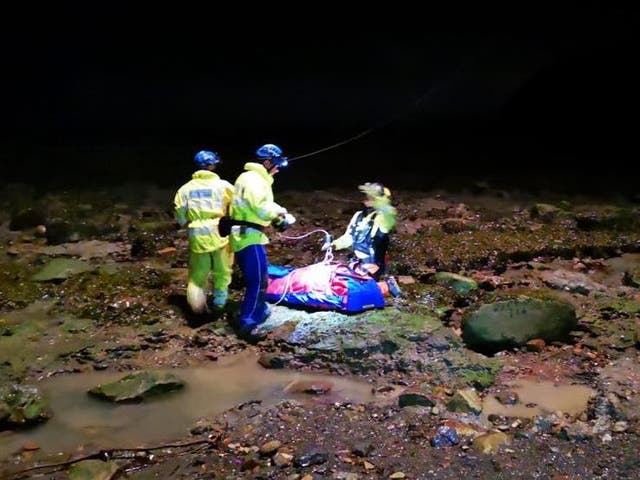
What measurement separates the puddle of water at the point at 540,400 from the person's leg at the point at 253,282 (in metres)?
2.50

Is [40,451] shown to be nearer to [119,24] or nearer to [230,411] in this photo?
[230,411]

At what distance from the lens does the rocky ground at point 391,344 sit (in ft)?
16.1

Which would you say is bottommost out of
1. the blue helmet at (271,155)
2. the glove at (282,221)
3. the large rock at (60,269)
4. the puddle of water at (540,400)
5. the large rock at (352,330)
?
the puddle of water at (540,400)

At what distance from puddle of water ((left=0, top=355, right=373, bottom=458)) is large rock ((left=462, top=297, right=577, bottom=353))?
55.9 inches

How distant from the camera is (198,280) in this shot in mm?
6863

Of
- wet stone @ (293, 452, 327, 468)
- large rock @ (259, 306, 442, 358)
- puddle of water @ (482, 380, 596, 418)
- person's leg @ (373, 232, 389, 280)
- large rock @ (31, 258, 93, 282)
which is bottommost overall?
wet stone @ (293, 452, 327, 468)

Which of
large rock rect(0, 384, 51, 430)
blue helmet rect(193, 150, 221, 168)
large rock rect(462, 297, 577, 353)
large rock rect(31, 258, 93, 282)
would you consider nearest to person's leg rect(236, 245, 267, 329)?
blue helmet rect(193, 150, 221, 168)

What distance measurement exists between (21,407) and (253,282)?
2456mm

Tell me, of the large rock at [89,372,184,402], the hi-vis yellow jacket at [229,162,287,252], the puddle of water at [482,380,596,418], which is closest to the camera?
the puddle of water at [482,380,596,418]

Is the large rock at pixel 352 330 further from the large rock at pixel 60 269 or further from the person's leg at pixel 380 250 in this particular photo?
the large rock at pixel 60 269

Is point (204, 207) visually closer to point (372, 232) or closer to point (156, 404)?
point (372, 232)

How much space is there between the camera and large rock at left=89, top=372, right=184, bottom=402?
18.9 ft

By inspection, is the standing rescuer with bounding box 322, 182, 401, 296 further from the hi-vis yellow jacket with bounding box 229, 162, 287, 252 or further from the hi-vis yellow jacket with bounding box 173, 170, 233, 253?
the hi-vis yellow jacket with bounding box 173, 170, 233, 253

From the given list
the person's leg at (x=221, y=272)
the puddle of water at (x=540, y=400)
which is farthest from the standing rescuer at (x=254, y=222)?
the puddle of water at (x=540, y=400)
